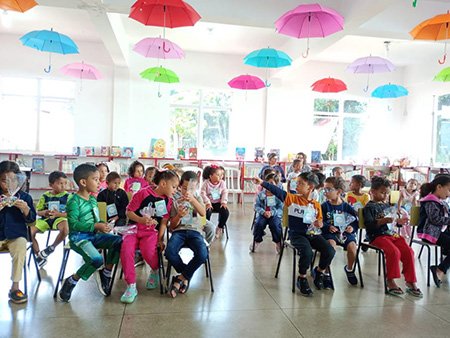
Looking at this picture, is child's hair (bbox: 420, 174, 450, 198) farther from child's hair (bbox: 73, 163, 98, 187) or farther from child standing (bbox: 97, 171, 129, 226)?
child's hair (bbox: 73, 163, 98, 187)

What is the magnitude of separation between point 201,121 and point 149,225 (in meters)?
6.57

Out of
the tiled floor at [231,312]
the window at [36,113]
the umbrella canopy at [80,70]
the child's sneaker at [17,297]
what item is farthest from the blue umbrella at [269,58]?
the child's sneaker at [17,297]

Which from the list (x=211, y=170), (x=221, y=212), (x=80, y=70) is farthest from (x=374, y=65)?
(x=80, y=70)

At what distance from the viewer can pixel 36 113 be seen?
8547mm

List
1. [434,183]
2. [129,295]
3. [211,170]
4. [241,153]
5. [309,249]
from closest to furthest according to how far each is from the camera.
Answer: [129,295], [309,249], [434,183], [211,170], [241,153]

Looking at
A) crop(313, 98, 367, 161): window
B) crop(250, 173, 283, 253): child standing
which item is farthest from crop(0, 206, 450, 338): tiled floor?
crop(313, 98, 367, 161): window

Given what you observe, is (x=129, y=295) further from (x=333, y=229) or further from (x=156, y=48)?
(x=156, y=48)

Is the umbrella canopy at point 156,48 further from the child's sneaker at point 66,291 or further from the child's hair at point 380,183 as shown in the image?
the child's sneaker at point 66,291

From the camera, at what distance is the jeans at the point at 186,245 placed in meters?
2.92

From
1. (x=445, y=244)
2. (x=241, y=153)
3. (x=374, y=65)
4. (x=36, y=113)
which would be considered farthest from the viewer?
(x=241, y=153)

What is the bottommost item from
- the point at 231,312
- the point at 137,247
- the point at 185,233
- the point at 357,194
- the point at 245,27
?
the point at 231,312

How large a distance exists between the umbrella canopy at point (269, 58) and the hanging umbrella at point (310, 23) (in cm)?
154

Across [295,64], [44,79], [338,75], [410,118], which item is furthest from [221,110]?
[410,118]

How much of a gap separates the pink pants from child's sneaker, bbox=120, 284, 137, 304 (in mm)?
52
